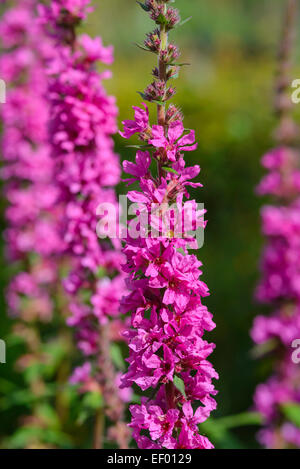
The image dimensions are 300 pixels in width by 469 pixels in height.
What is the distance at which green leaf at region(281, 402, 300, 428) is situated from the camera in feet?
15.1

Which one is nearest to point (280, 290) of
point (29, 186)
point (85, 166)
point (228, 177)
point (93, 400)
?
point (93, 400)

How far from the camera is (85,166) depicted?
139 inches

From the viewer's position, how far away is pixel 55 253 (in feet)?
18.1

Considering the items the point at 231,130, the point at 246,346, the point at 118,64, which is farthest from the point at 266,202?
the point at 118,64

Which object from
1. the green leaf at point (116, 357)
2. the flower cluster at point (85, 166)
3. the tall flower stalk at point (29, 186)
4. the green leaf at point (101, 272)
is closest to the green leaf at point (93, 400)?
the flower cluster at point (85, 166)

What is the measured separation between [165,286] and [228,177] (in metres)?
8.36

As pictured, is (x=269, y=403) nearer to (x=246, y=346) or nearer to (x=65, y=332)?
(x=246, y=346)

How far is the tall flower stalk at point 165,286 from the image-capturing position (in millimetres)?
2203

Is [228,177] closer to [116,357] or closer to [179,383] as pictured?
[116,357]

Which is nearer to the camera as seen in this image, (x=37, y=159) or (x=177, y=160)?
(x=177, y=160)

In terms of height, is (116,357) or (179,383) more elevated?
(116,357)

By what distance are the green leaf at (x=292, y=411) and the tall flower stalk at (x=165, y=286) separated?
2.65 meters

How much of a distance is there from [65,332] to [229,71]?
51.9ft

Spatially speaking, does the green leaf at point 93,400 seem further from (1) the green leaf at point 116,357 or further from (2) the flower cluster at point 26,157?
(2) the flower cluster at point 26,157
